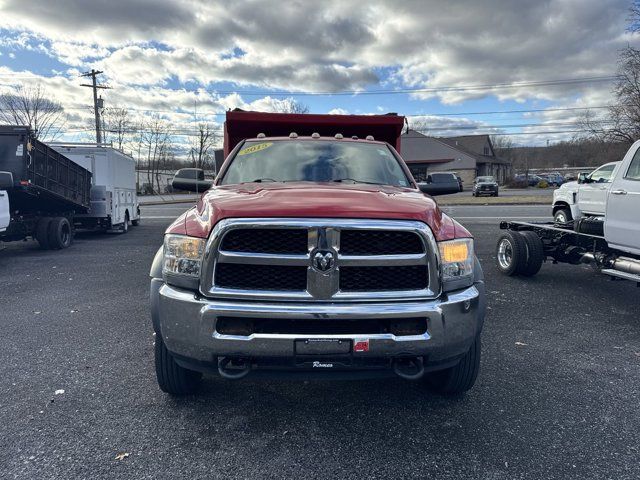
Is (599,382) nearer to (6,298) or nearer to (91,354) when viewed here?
(91,354)

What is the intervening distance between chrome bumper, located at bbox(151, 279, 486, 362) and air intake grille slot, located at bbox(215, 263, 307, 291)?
110mm

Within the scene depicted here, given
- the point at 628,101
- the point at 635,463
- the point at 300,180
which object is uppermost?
the point at 628,101

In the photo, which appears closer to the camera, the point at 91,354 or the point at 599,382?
the point at 599,382

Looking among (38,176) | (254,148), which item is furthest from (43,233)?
(254,148)

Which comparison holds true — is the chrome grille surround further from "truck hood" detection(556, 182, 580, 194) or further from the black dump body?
"truck hood" detection(556, 182, 580, 194)

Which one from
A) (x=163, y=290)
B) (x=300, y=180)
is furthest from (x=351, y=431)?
(x=300, y=180)

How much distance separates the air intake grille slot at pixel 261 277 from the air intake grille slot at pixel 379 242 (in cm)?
30

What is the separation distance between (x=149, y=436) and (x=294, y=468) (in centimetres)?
96

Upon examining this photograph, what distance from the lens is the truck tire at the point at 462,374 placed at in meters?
3.04

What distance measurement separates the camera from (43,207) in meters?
11.1

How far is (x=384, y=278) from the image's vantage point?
264cm

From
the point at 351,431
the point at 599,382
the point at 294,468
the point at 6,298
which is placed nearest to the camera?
the point at 294,468

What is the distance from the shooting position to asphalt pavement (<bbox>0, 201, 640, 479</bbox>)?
98.0 inches

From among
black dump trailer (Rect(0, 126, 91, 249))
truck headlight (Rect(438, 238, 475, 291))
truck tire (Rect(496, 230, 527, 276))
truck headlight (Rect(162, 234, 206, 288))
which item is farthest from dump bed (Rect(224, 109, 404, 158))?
black dump trailer (Rect(0, 126, 91, 249))
